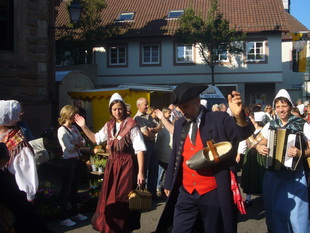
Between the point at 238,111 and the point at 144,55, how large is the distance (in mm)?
26197

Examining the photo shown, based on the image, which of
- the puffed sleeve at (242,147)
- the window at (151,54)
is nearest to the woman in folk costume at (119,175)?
the puffed sleeve at (242,147)

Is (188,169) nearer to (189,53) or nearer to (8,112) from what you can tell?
(8,112)

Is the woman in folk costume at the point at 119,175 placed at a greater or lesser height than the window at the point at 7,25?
lesser

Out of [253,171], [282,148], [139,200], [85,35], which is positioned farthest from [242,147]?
[85,35]

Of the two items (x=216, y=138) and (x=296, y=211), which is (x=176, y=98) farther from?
(x=296, y=211)

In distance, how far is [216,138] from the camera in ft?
12.3

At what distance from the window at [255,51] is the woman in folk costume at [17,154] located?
84.1 feet

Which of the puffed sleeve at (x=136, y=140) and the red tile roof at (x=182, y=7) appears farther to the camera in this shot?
the red tile roof at (x=182, y=7)

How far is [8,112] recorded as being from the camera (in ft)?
12.5

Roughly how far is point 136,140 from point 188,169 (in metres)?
1.37

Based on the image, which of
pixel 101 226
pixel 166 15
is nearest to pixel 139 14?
pixel 166 15

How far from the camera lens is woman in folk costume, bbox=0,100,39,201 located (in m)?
3.68

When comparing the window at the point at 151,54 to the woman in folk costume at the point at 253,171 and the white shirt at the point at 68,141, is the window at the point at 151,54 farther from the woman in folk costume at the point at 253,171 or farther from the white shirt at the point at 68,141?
the white shirt at the point at 68,141

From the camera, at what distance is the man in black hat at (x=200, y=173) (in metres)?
3.64
